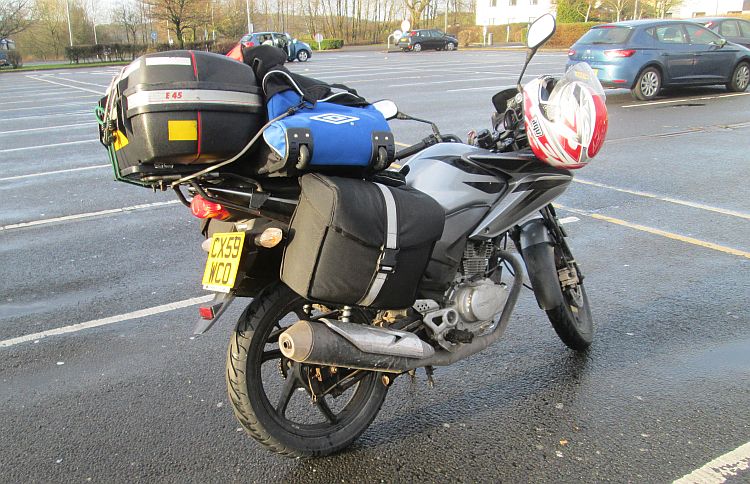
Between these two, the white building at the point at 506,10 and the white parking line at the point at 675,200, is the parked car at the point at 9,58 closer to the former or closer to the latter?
the white parking line at the point at 675,200

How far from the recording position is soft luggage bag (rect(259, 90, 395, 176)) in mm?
2344

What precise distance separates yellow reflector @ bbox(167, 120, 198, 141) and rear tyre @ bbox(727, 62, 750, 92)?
16099mm

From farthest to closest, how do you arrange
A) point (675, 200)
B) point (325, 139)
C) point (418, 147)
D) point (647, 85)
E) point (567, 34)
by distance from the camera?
point (567, 34), point (647, 85), point (675, 200), point (418, 147), point (325, 139)

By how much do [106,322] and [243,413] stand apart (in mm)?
2026

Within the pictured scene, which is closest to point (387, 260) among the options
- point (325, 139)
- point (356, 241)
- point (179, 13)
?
point (356, 241)

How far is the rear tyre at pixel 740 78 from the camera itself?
15.5 metres

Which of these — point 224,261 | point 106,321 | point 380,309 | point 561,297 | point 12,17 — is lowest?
point 106,321

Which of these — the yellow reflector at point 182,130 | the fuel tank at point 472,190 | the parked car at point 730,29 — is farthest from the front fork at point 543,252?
the parked car at point 730,29

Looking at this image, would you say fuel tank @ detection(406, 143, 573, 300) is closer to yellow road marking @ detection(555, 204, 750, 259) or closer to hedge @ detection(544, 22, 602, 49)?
yellow road marking @ detection(555, 204, 750, 259)

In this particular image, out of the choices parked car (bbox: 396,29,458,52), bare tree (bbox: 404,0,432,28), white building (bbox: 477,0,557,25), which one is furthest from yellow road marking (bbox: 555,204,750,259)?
white building (bbox: 477,0,557,25)

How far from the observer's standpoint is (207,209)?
263cm

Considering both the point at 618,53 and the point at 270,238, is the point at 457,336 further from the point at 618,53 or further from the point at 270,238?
the point at 618,53

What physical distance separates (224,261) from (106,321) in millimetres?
2107

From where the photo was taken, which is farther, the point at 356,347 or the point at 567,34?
the point at 567,34
